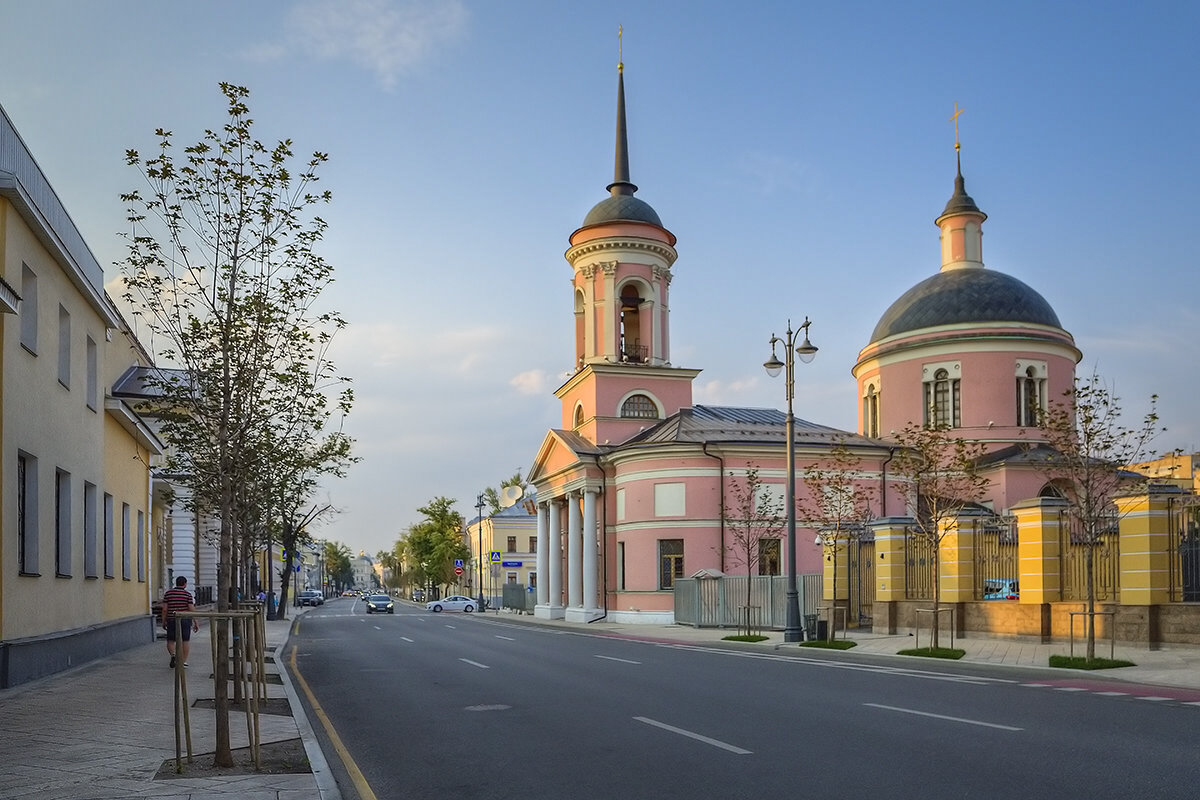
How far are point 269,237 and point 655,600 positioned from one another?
1308 inches

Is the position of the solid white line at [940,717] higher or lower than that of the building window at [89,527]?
lower

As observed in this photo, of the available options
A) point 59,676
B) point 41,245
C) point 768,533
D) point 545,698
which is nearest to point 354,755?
point 545,698

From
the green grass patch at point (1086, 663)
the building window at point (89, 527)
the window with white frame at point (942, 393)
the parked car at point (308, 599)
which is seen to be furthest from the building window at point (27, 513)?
the parked car at point (308, 599)

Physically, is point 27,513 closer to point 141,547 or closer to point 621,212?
point 141,547

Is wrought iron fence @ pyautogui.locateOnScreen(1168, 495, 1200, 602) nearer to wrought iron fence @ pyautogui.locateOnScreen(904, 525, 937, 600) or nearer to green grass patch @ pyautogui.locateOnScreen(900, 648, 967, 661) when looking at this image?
green grass patch @ pyautogui.locateOnScreen(900, 648, 967, 661)

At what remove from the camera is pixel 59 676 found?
17.8 metres

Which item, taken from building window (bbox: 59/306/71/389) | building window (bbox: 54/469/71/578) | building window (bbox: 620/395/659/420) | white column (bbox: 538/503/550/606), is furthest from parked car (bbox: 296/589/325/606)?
building window (bbox: 59/306/71/389)

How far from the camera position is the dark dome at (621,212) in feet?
164

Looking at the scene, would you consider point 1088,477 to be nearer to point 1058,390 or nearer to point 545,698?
point 545,698

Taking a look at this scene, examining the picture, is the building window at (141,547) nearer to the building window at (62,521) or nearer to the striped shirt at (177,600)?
the building window at (62,521)

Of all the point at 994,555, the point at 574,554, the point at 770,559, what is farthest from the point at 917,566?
the point at 574,554

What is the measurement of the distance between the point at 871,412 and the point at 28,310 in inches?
1553

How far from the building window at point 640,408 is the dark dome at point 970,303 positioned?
10987mm

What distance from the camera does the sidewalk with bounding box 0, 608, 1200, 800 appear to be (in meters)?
8.34
